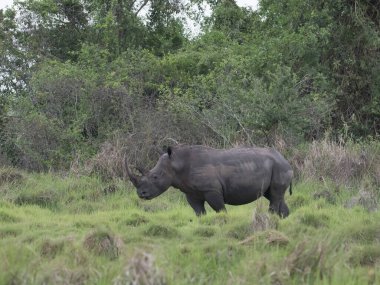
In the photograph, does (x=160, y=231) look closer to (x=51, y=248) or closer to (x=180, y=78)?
(x=51, y=248)

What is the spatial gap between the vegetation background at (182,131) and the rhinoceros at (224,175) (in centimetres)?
41

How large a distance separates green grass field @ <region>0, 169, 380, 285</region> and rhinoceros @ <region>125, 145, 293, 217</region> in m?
0.38

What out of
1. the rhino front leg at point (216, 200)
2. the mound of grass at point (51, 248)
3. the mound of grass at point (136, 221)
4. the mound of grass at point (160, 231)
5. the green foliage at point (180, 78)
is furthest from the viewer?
the green foliage at point (180, 78)

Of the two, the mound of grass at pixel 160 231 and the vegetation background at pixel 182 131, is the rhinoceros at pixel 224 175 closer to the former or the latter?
the vegetation background at pixel 182 131

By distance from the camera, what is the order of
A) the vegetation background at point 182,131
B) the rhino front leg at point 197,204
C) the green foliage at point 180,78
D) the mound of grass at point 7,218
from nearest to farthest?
1. the vegetation background at point 182,131
2. the mound of grass at point 7,218
3. the rhino front leg at point 197,204
4. the green foliage at point 180,78

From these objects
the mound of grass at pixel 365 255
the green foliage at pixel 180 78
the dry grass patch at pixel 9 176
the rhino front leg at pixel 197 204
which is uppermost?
the green foliage at pixel 180 78

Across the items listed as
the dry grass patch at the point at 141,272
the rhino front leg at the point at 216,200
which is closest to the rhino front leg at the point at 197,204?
the rhino front leg at the point at 216,200

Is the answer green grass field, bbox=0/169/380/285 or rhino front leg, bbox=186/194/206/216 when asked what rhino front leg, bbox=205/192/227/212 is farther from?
rhino front leg, bbox=186/194/206/216

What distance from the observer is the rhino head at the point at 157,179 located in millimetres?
9742

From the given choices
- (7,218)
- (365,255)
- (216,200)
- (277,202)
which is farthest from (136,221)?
(365,255)

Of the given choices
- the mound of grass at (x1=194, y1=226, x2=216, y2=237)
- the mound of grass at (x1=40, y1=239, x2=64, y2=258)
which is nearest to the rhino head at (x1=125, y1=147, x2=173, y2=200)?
the mound of grass at (x1=194, y1=226, x2=216, y2=237)

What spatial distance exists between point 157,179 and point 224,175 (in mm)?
1070

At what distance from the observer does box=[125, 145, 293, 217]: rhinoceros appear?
9461 millimetres

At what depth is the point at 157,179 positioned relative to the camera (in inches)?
387
